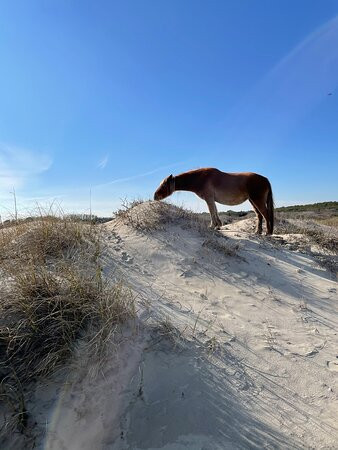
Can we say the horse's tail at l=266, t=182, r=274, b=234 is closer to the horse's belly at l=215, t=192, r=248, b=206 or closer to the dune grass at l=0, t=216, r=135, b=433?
the horse's belly at l=215, t=192, r=248, b=206

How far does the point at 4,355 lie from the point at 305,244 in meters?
6.97

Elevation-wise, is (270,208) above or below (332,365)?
above

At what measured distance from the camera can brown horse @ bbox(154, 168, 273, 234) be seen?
8742mm

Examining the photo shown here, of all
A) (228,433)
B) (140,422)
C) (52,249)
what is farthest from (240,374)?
(52,249)

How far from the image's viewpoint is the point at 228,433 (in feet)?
8.91

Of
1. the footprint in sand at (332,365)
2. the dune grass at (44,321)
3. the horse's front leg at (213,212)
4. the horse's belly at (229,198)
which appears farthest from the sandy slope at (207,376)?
the horse's belly at (229,198)

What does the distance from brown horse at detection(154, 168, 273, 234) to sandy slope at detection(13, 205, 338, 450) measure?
11.3 ft

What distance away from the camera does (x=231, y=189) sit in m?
8.74

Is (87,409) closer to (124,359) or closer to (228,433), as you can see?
(124,359)

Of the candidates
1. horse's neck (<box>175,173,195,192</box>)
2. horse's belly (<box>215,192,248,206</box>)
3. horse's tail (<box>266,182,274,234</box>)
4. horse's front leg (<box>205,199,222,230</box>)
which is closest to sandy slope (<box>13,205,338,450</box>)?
horse's front leg (<box>205,199,222,230</box>)

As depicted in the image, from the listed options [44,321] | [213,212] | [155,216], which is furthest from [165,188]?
[44,321]

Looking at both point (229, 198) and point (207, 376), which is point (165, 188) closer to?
point (229, 198)

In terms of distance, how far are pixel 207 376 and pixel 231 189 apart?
606cm

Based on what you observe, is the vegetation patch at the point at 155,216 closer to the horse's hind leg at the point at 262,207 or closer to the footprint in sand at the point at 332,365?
the horse's hind leg at the point at 262,207
